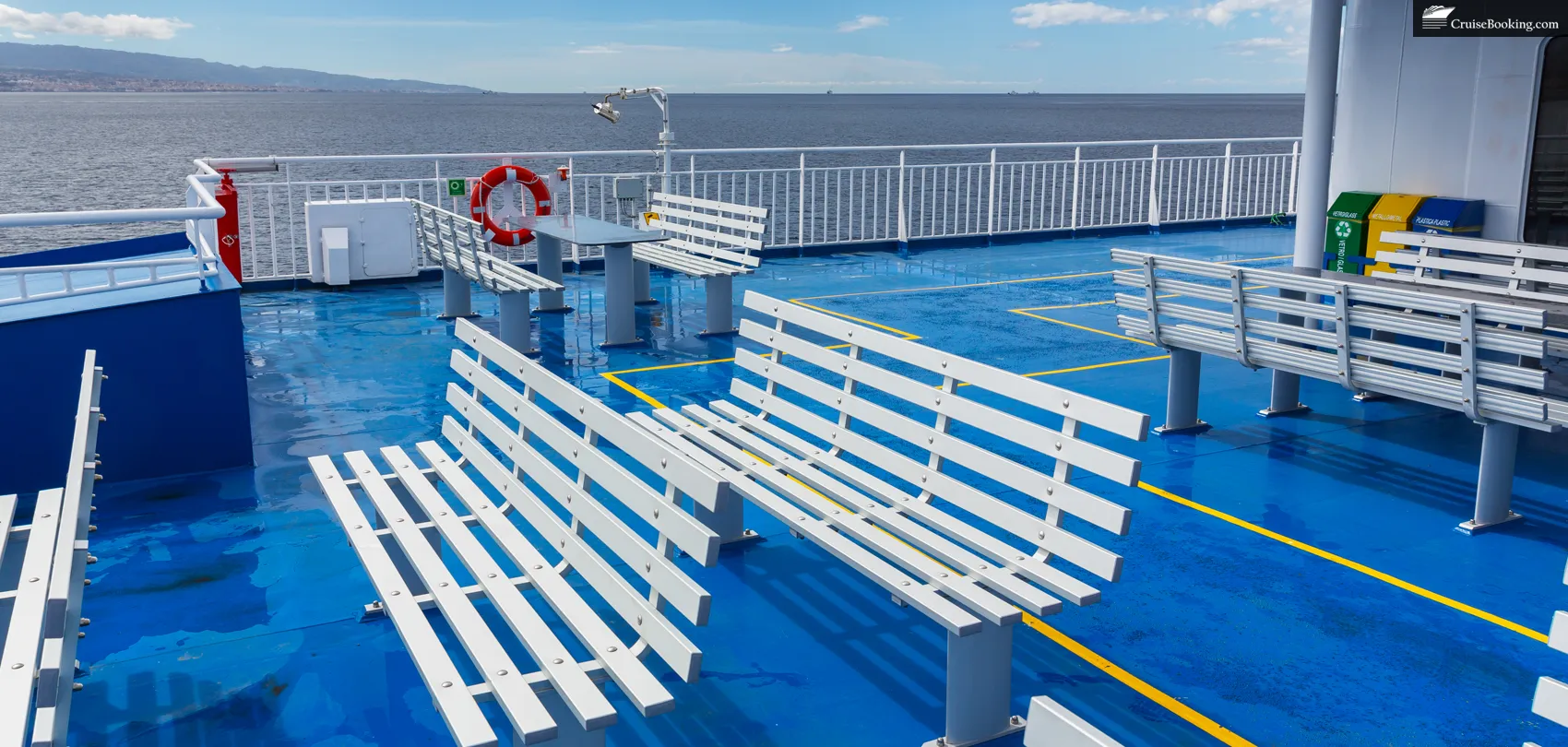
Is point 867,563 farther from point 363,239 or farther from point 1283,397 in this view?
point 363,239

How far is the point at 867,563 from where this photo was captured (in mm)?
3617

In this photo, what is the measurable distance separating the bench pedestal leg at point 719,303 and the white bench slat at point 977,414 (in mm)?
3798

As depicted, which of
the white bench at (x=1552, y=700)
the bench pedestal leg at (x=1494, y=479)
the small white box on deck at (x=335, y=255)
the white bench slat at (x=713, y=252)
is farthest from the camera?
the small white box on deck at (x=335, y=255)

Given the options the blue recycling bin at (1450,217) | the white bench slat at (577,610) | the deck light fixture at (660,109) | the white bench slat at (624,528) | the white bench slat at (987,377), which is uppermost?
the deck light fixture at (660,109)

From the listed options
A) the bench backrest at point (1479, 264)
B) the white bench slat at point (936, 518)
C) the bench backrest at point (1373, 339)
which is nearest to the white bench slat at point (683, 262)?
the bench backrest at point (1373, 339)

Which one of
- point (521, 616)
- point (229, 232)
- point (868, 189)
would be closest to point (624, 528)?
point (521, 616)

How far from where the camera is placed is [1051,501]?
11.4 feet

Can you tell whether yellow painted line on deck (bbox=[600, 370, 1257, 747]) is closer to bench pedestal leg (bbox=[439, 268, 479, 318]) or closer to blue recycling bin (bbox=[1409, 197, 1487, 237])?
blue recycling bin (bbox=[1409, 197, 1487, 237])

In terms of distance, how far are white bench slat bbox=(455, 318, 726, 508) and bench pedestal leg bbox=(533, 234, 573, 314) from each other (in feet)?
17.0

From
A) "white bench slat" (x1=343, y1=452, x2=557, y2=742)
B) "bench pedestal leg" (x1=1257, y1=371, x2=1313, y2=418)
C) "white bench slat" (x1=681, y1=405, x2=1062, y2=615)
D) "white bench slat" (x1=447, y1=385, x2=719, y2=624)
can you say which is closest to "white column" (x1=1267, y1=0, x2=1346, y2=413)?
"bench pedestal leg" (x1=1257, y1=371, x2=1313, y2=418)

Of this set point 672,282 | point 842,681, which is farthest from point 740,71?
point 842,681

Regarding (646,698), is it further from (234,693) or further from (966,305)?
(966,305)

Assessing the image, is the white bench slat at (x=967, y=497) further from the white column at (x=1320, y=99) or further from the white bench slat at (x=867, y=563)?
the white column at (x=1320, y=99)

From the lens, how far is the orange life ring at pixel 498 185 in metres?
10.2
